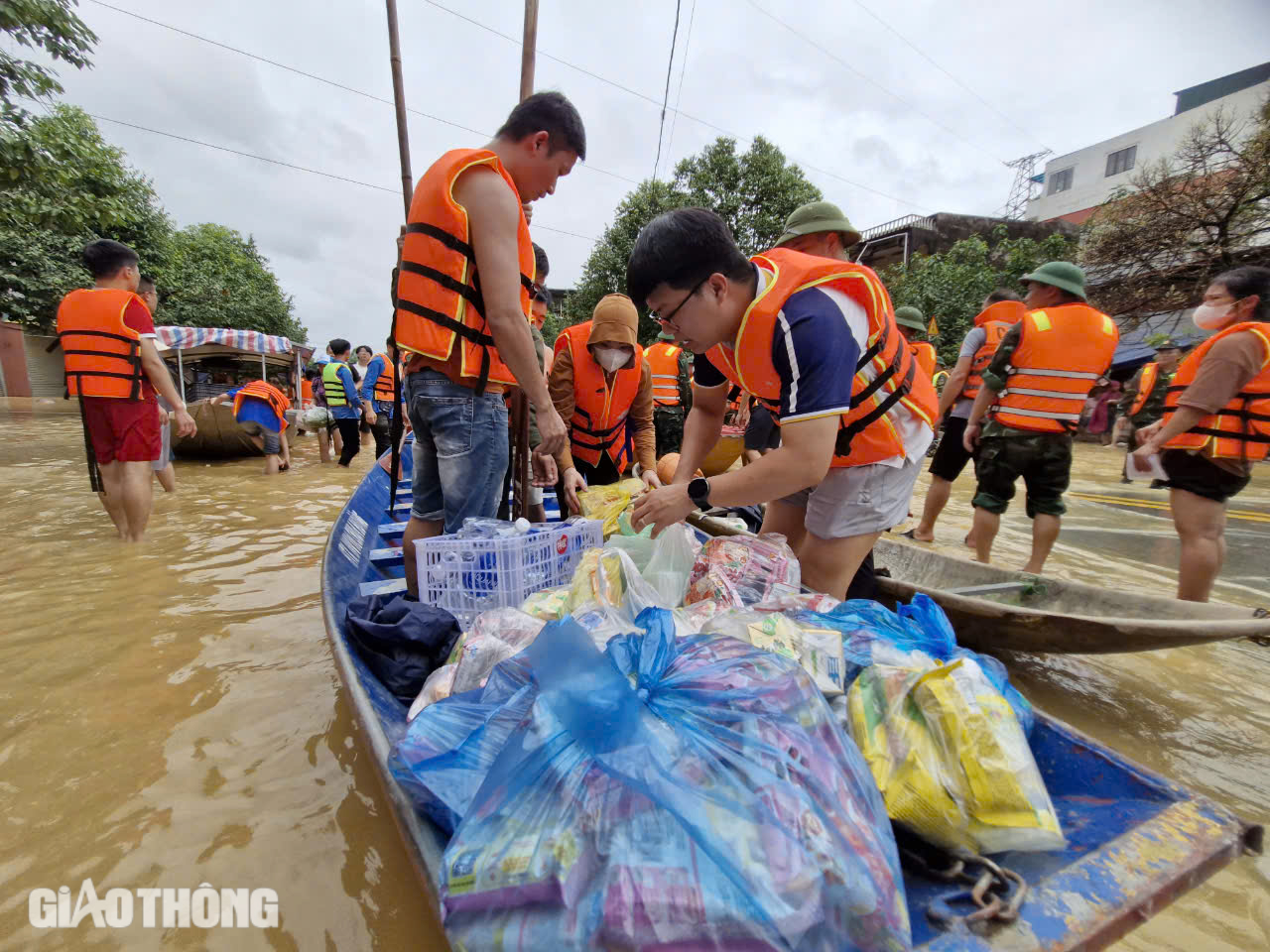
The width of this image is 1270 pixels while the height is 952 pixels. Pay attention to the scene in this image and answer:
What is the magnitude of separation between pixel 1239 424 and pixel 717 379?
2738 mm

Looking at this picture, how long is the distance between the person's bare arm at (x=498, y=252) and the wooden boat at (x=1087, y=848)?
1.24 m

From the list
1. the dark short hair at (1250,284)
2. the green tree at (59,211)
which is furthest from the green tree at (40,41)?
A: the dark short hair at (1250,284)

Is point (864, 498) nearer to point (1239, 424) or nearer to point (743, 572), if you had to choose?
point (743, 572)

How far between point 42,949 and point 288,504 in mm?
5530

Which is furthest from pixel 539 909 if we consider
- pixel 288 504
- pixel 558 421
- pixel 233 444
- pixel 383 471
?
pixel 233 444

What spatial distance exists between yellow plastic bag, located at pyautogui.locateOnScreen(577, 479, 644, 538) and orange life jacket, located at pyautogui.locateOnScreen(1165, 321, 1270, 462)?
2791mm

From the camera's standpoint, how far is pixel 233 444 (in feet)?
31.2

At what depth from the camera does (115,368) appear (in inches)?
152

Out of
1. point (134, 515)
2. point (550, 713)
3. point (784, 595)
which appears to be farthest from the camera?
point (134, 515)

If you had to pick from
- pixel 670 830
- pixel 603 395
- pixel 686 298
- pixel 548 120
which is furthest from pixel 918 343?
pixel 670 830

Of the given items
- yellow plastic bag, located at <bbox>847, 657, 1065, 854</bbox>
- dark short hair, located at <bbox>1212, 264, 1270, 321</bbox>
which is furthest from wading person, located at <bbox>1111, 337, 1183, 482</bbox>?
yellow plastic bag, located at <bbox>847, 657, 1065, 854</bbox>

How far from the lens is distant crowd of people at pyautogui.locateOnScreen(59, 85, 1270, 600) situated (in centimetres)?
163

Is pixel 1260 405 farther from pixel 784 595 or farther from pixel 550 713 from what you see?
pixel 550 713

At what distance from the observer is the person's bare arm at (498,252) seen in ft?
6.71
